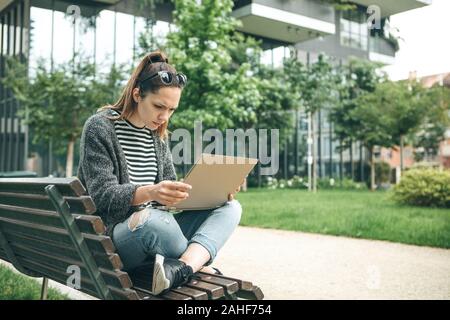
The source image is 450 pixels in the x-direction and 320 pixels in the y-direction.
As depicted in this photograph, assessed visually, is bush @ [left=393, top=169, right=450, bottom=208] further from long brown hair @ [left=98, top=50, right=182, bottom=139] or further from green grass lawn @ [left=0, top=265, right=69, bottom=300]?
long brown hair @ [left=98, top=50, right=182, bottom=139]

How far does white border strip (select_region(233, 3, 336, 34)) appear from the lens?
1984 centimetres

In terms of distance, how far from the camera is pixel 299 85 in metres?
20.2

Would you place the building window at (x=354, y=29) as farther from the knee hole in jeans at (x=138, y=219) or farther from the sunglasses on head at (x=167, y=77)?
the knee hole in jeans at (x=138, y=219)

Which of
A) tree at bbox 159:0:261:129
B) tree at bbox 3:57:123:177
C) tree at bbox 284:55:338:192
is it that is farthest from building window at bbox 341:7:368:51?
tree at bbox 3:57:123:177

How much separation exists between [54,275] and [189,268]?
69cm

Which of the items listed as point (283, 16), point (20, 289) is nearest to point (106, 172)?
point (20, 289)

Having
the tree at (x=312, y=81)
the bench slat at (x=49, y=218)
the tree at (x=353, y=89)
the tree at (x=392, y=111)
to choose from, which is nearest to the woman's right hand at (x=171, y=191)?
the bench slat at (x=49, y=218)

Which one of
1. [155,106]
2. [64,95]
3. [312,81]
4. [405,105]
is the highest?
[312,81]

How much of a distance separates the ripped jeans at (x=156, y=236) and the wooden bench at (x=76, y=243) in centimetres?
13

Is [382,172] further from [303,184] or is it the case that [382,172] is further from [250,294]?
[250,294]

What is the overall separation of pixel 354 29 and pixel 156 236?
26779mm

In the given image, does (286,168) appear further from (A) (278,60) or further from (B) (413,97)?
(B) (413,97)

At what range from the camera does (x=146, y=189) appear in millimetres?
2033
